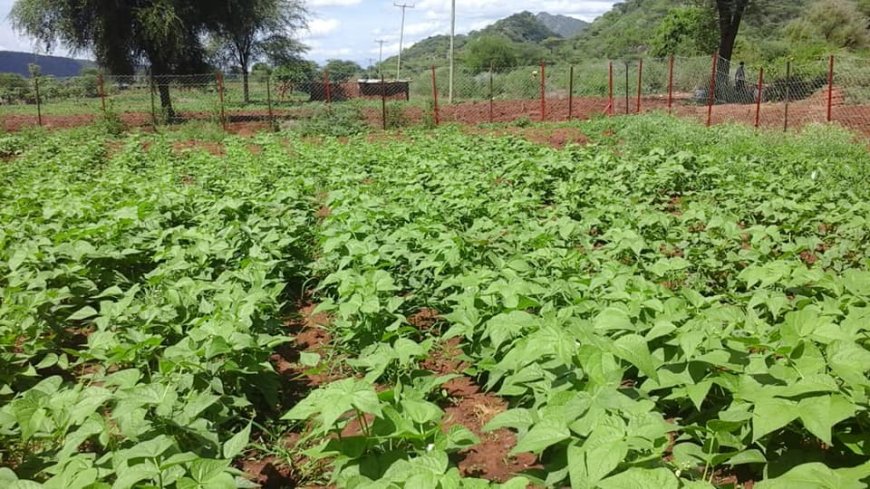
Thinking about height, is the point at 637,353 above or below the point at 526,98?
below

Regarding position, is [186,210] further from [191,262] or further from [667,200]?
[667,200]

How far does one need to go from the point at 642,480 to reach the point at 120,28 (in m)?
24.6

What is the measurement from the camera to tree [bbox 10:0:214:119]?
21.1 m

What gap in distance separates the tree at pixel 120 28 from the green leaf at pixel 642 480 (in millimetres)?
21936

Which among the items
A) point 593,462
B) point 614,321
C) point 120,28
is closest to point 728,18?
point 120,28

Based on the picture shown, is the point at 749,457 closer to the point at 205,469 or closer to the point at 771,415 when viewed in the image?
the point at 771,415

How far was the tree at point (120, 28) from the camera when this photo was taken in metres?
21.1

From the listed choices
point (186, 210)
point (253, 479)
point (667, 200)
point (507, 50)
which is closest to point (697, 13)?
point (507, 50)

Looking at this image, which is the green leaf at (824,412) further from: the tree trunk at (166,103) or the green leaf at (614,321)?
the tree trunk at (166,103)

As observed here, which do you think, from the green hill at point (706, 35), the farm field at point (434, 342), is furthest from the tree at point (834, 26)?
the farm field at point (434, 342)

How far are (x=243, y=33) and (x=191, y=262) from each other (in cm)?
2381

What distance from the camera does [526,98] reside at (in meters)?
28.2

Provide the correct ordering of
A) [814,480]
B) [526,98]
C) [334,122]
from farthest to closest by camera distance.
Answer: [526,98]
[334,122]
[814,480]

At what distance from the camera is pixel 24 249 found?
4.49m
